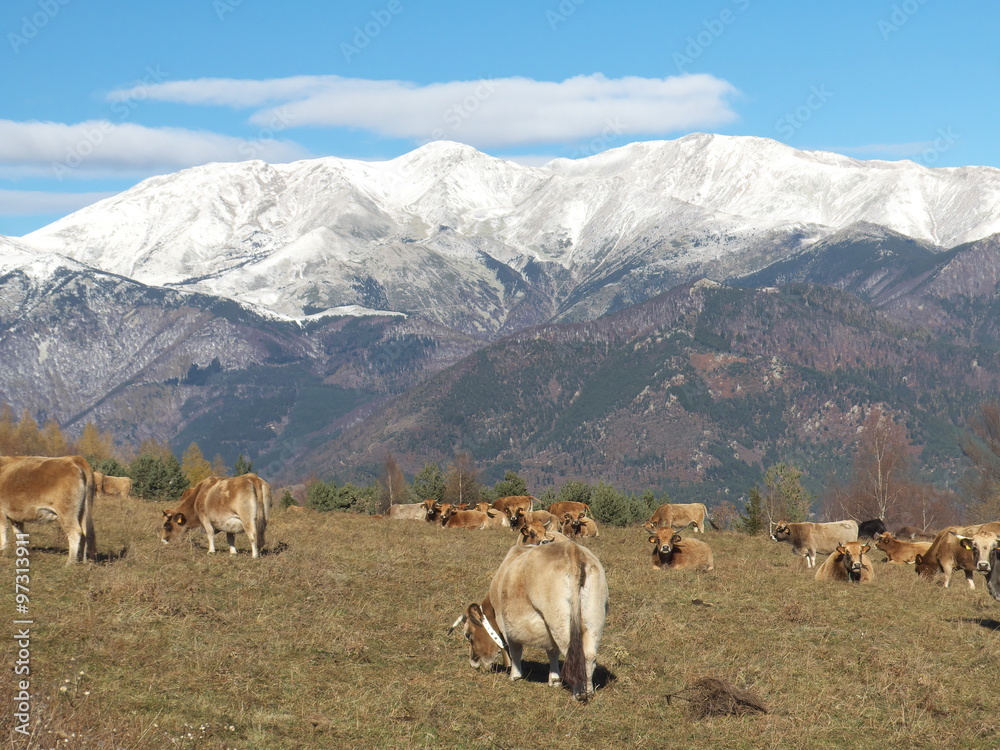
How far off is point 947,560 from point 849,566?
3.37m

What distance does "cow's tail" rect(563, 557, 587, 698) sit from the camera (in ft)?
45.7


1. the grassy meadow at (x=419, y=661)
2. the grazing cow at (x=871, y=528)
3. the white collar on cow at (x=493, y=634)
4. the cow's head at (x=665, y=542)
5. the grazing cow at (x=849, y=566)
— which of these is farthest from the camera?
the grazing cow at (x=871, y=528)

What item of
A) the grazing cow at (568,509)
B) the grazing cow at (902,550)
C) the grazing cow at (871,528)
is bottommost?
the grazing cow at (871,528)

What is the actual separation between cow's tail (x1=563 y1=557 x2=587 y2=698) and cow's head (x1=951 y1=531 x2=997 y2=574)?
1312cm

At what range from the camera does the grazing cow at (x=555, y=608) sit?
551 inches

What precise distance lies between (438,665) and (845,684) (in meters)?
6.92

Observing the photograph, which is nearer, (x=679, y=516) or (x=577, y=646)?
(x=577, y=646)

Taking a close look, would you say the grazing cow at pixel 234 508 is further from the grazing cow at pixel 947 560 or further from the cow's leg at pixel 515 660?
the grazing cow at pixel 947 560

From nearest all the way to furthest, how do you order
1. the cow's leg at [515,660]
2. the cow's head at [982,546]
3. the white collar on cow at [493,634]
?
the cow's leg at [515,660] < the white collar on cow at [493,634] < the cow's head at [982,546]

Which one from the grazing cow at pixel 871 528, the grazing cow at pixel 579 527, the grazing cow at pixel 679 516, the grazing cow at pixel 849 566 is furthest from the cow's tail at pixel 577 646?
the grazing cow at pixel 871 528

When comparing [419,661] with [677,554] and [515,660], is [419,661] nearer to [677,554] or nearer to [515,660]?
[515,660]

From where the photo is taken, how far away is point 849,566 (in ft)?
91.4

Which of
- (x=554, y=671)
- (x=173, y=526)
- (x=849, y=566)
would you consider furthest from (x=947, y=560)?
(x=173, y=526)

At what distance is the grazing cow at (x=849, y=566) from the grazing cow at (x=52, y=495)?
67.5 feet
